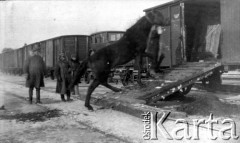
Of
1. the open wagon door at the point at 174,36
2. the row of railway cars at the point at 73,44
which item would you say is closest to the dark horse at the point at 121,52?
the open wagon door at the point at 174,36

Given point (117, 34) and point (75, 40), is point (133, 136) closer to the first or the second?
point (117, 34)

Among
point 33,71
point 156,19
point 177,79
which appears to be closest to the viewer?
point 156,19

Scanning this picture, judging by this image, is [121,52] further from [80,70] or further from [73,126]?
[73,126]

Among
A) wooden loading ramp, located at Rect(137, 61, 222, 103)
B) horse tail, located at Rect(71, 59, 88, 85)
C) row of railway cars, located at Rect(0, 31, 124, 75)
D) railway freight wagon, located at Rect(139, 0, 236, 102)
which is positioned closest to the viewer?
wooden loading ramp, located at Rect(137, 61, 222, 103)

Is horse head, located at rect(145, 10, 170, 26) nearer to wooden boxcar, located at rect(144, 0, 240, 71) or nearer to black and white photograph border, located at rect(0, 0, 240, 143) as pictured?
black and white photograph border, located at rect(0, 0, 240, 143)

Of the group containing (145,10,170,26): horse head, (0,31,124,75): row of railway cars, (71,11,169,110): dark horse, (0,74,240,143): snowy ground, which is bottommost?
(0,74,240,143): snowy ground

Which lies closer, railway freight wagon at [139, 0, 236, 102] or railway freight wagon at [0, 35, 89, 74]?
railway freight wagon at [139, 0, 236, 102]

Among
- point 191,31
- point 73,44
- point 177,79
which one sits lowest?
point 177,79

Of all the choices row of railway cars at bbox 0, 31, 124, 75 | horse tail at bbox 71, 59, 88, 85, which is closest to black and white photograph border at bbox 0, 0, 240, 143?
horse tail at bbox 71, 59, 88, 85

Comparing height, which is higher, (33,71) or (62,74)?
(33,71)

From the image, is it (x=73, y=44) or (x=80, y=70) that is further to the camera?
(x=73, y=44)

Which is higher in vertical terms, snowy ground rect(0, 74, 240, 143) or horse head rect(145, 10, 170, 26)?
horse head rect(145, 10, 170, 26)

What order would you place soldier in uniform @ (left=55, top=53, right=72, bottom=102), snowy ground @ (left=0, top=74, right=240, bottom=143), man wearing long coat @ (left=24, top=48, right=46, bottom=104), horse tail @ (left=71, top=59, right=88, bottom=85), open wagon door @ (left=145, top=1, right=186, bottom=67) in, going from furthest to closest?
open wagon door @ (left=145, top=1, right=186, bottom=67), soldier in uniform @ (left=55, top=53, right=72, bottom=102), man wearing long coat @ (left=24, top=48, right=46, bottom=104), horse tail @ (left=71, top=59, right=88, bottom=85), snowy ground @ (left=0, top=74, right=240, bottom=143)

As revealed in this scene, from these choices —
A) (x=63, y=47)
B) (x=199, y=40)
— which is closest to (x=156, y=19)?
(x=199, y=40)
